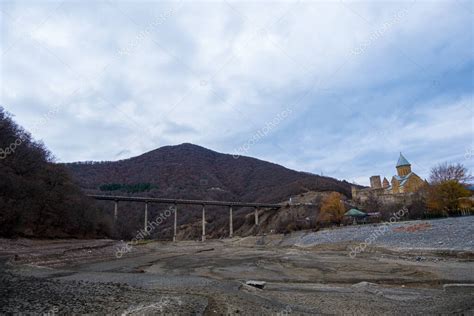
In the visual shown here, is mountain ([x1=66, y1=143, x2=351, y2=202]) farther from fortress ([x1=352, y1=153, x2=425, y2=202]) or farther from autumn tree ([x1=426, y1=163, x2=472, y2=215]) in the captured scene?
autumn tree ([x1=426, y1=163, x2=472, y2=215])

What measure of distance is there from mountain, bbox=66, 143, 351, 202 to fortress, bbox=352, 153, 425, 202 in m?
13.3

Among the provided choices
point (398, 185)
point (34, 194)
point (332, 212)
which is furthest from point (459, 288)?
point (398, 185)

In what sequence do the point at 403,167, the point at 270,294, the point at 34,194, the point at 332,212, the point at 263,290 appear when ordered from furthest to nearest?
the point at 403,167 → the point at 332,212 → the point at 34,194 → the point at 263,290 → the point at 270,294

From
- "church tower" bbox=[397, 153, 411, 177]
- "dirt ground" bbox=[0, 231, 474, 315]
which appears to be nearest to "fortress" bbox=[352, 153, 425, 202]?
"church tower" bbox=[397, 153, 411, 177]

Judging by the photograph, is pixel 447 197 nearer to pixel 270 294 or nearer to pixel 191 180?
pixel 270 294

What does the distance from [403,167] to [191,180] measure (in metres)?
98.5

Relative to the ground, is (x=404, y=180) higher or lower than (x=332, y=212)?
higher

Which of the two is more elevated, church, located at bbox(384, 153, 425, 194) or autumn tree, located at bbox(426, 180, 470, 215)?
church, located at bbox(384, 153, 425, 194)

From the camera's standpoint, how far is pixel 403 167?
112 metres

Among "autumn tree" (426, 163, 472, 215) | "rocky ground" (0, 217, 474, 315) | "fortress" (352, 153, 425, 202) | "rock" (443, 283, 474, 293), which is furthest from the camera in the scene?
"fortress" (352, 153, 425, 202)

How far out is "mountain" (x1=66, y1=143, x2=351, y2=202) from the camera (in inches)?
5354

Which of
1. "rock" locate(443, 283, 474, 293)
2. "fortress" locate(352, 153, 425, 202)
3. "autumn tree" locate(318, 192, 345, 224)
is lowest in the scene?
"rock" locate(443, 283, 474, 293)

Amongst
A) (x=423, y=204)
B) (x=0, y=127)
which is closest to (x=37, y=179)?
(x=0, y=127)


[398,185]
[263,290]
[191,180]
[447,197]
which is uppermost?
[191,180]
